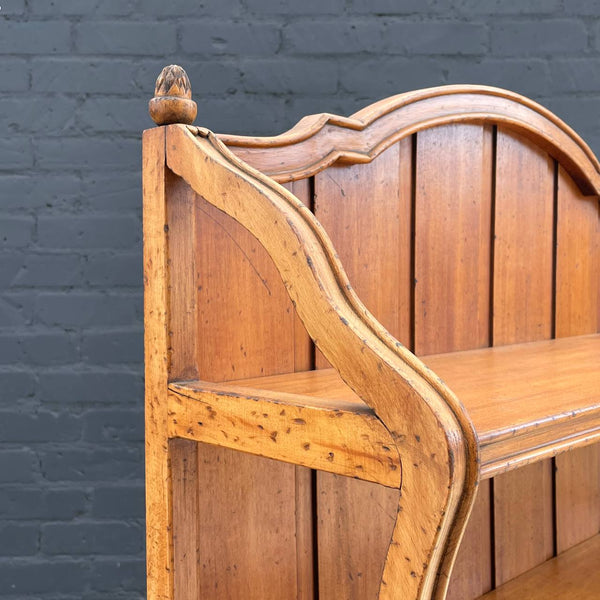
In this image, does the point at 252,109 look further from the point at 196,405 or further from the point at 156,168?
the point at 196,405

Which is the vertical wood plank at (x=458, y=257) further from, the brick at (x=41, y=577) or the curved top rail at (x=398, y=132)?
the brick at (x=41, y=577)

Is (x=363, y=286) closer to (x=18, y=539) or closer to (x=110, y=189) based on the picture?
(x=110, y=189)

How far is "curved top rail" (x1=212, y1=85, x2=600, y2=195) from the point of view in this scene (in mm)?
784

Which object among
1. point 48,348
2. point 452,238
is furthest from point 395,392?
point 48,348

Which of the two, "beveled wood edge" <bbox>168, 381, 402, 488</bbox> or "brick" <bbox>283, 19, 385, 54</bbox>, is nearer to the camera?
"beveled wood edge" <bbox>168, 381, 402, 488</bbox>

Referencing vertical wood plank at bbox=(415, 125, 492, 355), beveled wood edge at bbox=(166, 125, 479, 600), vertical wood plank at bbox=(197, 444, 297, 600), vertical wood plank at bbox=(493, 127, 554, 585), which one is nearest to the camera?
beveled wood edge at bbox=(166, 125, 479, 600)

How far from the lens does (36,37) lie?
1.24 metres

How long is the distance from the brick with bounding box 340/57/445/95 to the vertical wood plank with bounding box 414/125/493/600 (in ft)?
1.04

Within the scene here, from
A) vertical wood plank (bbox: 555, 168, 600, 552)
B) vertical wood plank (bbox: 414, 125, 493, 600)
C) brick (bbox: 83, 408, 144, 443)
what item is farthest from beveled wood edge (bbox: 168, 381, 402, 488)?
vertical wood plank (bbox: 555, 168, 600, 552)

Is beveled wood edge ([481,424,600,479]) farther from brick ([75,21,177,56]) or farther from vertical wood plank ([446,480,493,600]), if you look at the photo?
brick ([75,21,177,56])

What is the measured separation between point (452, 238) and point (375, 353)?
0.55 meters

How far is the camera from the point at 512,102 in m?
1.07

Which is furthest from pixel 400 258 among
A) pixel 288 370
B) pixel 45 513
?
pixel 45 513

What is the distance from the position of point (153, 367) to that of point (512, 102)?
2.38 ft
